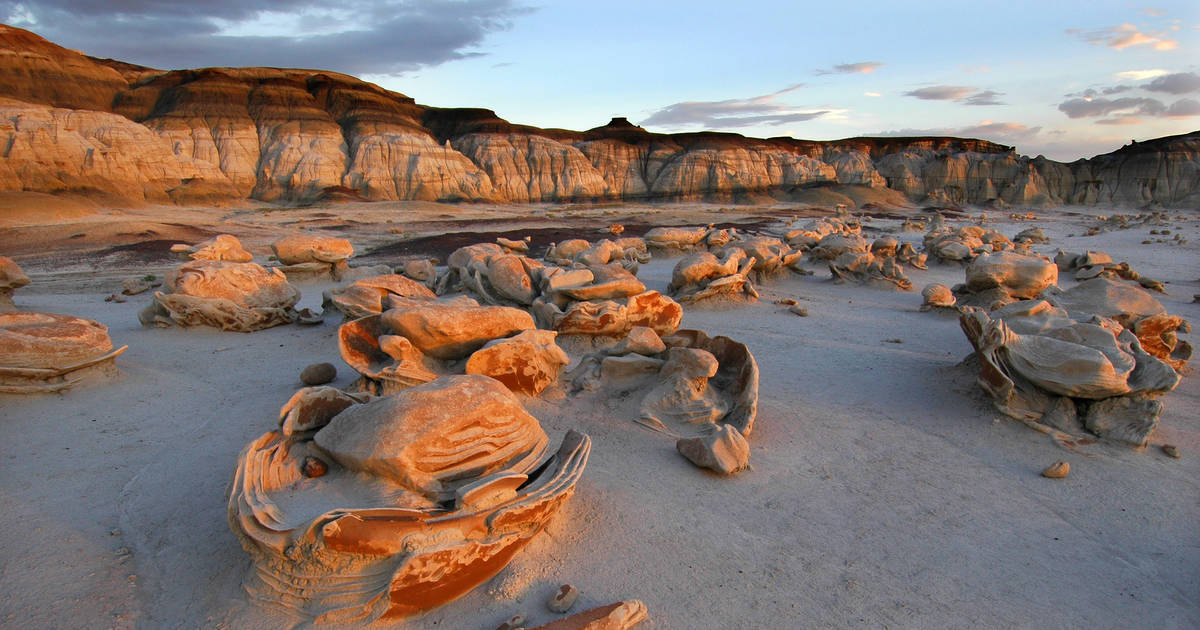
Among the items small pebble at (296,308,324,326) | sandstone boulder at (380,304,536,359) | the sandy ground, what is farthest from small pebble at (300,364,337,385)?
small pebble at (296,308,324,326)

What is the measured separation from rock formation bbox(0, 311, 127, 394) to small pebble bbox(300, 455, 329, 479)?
2705 mm

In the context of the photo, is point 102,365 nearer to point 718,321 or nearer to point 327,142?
point 718,321

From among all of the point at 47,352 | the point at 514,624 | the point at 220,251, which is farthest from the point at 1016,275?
the point at 220,251

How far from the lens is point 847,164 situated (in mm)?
47969

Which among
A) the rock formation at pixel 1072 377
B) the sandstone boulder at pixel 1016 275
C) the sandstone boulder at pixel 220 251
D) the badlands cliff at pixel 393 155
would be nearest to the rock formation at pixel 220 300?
the sandstone boulder at pixel 220 251

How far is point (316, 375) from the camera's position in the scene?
15.2 ft

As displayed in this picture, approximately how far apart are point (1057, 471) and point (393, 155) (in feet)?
117

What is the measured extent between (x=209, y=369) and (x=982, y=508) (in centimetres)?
577

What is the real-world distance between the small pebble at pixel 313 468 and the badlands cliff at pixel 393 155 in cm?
2799

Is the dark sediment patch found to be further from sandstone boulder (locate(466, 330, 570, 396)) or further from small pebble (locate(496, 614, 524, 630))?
small pebble (locate(496, 614, 524, 630))

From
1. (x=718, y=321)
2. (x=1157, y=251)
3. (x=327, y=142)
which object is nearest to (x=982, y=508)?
(x=718, y=321)

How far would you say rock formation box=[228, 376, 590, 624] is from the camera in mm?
2238

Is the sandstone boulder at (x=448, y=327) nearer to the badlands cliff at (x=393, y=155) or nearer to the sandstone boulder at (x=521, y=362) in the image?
the sandstone boulder at (x=521, y=362)

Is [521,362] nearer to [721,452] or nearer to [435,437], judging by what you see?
[721,452]
